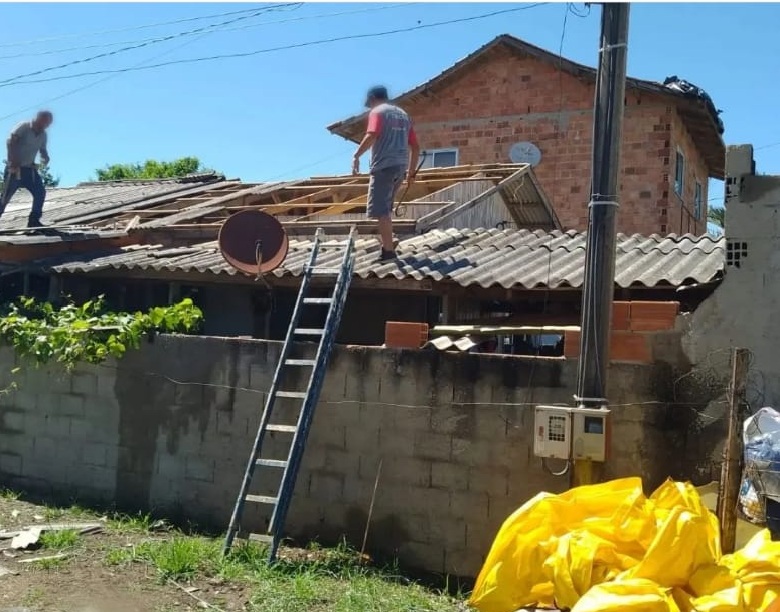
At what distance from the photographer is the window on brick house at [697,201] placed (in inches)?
714

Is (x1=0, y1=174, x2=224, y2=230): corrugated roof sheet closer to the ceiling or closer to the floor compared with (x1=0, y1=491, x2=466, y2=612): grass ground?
closer to the ceiling

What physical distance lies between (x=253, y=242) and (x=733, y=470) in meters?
4.81

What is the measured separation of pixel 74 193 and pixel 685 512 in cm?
1420

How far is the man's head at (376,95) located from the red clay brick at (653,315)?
3.79 metres

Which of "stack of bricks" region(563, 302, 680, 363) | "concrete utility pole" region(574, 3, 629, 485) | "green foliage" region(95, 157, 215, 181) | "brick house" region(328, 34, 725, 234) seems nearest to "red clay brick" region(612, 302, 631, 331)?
"stack of bricks" region(563, 302, 680, 363)

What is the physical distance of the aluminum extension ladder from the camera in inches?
227

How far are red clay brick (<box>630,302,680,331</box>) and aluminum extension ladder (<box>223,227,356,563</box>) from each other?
93.5 inches

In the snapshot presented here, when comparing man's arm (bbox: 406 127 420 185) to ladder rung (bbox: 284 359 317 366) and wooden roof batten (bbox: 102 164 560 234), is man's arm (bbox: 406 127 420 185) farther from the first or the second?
ladder rung (bbox: 284 359 317 366)

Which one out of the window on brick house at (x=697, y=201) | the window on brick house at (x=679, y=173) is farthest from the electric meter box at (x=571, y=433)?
the window on brick house at (x=697, y=201)

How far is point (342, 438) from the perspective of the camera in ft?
20.5

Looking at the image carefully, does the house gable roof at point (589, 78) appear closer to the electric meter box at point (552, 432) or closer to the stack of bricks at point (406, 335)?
the stack of bricks at point (406, 335)

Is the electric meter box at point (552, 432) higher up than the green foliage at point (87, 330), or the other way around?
the green foliage at point (87, 330)

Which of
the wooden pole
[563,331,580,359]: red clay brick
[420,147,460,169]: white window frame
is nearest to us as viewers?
the wooden pole

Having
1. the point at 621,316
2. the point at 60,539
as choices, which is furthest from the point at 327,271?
the point at 60,539
